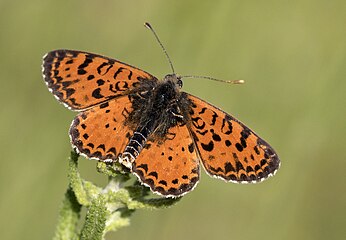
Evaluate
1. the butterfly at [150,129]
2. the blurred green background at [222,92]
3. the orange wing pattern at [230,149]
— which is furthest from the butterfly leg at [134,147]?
the blurred green background at [222,92]

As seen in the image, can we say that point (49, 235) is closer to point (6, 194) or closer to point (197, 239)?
point (6, 194)

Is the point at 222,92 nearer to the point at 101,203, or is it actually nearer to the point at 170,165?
the point at 170,165

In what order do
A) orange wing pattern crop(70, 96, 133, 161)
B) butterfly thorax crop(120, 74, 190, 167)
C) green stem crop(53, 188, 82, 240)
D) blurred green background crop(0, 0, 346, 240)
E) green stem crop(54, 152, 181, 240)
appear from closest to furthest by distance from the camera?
green stem crop(54, 152, 181, 240) → green stem crop(53, 188, 82, 240) → orange wing pattern crop(70, 96, 133, 161) → butterfly thorax crop(120, 74, 190, 167) → blurred green background crop(0, 0, 346, 240)

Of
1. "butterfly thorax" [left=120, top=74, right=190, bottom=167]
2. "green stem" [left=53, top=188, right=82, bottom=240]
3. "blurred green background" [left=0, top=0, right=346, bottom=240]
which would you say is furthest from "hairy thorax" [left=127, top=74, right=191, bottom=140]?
"blurred green background" [left=0, top=0, right=346, bottom=240]

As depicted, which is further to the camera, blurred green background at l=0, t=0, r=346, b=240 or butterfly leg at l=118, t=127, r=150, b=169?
blurred green background at l=0, t=0, r=346, b=240

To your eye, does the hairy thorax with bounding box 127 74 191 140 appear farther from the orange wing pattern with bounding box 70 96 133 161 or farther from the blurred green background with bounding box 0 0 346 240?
the blurred green background with bounding box 0 0 346 240

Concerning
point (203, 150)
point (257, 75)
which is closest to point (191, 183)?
point (203, 150)

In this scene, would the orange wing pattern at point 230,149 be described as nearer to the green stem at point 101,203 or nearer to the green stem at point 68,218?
the green stem at point 101,203
